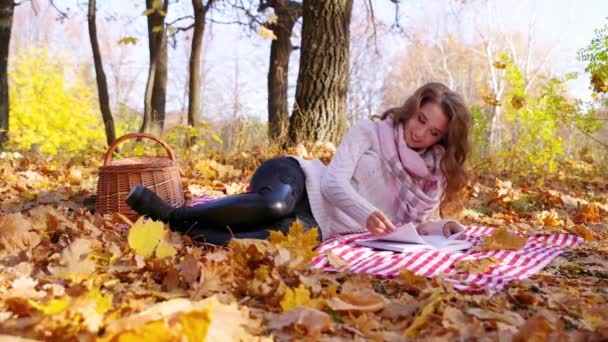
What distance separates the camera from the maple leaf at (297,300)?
1465 mm

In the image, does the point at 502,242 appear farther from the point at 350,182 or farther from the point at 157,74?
the point at 157,74

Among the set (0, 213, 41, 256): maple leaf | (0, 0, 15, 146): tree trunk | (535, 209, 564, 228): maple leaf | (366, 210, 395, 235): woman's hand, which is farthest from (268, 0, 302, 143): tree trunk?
(0, 213, 41, 256): maple leaf

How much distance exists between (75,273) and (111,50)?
32.3 m

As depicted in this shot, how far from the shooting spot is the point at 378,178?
9.34 ft

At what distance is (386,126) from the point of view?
288cm

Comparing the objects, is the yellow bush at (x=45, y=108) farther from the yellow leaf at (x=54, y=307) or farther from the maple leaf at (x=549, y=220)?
the yellow leaf at (x=54, y=307)

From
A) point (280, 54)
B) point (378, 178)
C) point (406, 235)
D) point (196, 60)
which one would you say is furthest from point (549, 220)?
point (280, 54)

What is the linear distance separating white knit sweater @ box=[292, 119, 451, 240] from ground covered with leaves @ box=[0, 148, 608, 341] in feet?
2.29

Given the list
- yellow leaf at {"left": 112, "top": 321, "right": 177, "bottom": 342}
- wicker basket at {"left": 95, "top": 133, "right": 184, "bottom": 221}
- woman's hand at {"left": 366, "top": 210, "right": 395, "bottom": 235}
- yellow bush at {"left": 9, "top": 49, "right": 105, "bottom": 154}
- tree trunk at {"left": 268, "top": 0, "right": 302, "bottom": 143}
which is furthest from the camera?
yellow bush at {"left": 9, "top": 49, "right": 105, "bottom": 154}

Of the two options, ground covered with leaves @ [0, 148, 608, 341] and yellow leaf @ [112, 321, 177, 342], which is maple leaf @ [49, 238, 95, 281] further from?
yellow leaf @ [112, 321, 177, 342]

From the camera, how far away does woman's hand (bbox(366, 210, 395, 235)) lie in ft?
7.82

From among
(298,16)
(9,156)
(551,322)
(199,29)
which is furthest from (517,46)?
(551,322)

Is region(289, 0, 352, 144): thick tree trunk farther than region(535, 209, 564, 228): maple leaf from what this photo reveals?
Yes

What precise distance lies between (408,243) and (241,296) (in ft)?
3.72
